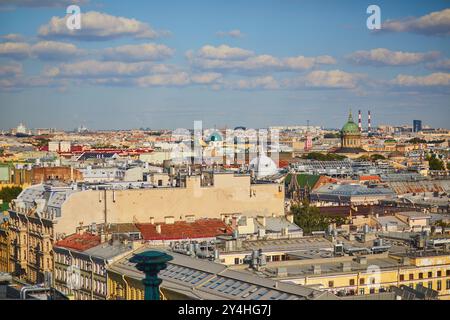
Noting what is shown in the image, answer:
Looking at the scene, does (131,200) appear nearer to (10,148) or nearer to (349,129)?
(10,148)

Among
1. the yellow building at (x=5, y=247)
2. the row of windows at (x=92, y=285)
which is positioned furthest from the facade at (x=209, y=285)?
the yellow building at (x=5, y=247)

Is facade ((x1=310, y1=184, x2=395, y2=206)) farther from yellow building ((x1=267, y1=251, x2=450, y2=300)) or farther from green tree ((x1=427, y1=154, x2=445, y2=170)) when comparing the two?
green tree ((x1=427, y1=154, x2=445, y2=170))

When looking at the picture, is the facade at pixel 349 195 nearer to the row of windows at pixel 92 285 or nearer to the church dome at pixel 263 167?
the church dome at pixel 263 167

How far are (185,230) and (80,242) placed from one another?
6.53ft

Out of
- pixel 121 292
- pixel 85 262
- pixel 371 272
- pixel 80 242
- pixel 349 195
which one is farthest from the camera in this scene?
pixel 349 195

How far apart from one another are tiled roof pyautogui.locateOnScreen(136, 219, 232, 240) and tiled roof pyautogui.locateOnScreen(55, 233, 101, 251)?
91cm

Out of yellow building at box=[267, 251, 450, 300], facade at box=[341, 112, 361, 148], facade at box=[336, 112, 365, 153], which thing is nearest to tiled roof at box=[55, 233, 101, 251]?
yellow building at box=[267, 251, 450, 300]

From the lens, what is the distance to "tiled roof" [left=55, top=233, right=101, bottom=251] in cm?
1492

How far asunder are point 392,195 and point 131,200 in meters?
13.8

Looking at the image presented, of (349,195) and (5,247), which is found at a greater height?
(349,195)

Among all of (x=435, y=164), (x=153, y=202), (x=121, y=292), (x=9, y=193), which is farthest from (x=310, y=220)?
(x=435, y=164)

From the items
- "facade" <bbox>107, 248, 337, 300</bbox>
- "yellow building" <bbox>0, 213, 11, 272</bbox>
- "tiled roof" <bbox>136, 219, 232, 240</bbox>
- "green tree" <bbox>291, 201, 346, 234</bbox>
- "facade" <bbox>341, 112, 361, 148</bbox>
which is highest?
"facade" <bbox>341, 112, 361, 148</bbox>

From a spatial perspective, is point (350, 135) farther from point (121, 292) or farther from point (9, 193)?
point (121, 292)

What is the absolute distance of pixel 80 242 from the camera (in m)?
15.4
